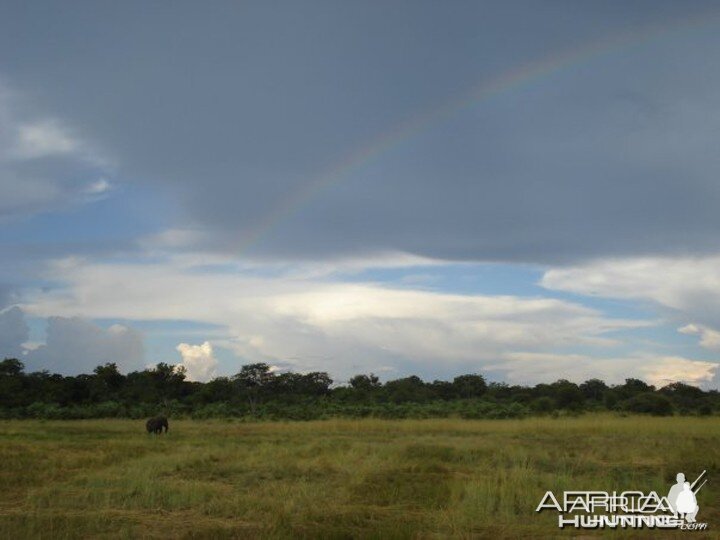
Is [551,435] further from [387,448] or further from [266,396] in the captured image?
[266,396]

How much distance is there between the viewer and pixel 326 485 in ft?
49.2

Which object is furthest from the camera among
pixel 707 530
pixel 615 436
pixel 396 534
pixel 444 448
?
pixel 615 436

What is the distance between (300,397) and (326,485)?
52.2 meters

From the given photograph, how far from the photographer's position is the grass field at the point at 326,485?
430 inches

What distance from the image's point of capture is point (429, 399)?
216ft

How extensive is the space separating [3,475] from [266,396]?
179 feet

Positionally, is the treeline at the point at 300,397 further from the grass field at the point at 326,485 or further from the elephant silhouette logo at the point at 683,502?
the elephant silhouette logo at the point at 683,502

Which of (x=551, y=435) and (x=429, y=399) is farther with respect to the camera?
(x=429, y=399)

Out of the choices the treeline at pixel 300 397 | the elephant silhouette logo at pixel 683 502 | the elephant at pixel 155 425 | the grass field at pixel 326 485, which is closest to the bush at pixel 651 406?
the treeline at pixel 300 397

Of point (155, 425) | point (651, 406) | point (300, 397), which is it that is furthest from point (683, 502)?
point (300, 397)

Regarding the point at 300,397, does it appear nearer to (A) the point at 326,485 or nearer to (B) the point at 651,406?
(B) the point at 651,406

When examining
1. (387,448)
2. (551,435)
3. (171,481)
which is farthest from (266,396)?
(171,481)

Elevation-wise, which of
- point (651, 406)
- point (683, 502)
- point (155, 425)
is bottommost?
point (155, 425)

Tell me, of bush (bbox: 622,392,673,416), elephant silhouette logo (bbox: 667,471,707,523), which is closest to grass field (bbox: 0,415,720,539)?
elephant silhouette logo (bbox: 667,471,707,523)
